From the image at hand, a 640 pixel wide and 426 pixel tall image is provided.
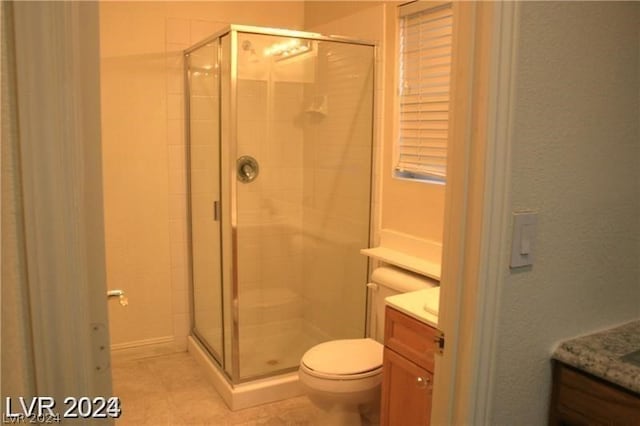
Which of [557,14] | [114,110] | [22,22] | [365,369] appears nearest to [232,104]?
[114,110]

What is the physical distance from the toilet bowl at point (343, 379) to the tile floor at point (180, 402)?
313 millimetres

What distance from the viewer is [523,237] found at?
1154mm

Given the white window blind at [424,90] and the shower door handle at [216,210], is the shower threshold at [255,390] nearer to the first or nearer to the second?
the shower door handle at [216,210]

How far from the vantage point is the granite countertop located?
1.17 meters

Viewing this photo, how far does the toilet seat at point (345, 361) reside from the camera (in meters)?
2.20

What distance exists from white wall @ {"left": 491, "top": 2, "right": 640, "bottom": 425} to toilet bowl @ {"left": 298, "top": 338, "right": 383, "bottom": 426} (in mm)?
958

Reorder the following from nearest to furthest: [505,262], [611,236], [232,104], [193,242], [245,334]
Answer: [505,262]
[611,236]
[232,104]
[245,334]
[193,242]

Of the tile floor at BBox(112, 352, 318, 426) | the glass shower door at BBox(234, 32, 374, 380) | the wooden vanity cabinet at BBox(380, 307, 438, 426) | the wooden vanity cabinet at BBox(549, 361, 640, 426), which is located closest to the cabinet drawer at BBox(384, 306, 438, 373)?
the wooden vanity cabinet at BBox(380, 307, 438, 426)

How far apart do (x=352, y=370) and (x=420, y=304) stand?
0.51 meters

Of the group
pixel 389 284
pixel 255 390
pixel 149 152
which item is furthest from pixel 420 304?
pixel 149 152

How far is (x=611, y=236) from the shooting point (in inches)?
52.9

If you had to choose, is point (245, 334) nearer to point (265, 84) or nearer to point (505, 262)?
point (265, 84)

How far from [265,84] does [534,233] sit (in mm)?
2033

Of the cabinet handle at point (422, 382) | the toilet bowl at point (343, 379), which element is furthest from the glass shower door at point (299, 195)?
the cabinet handle at point (422, 382)
